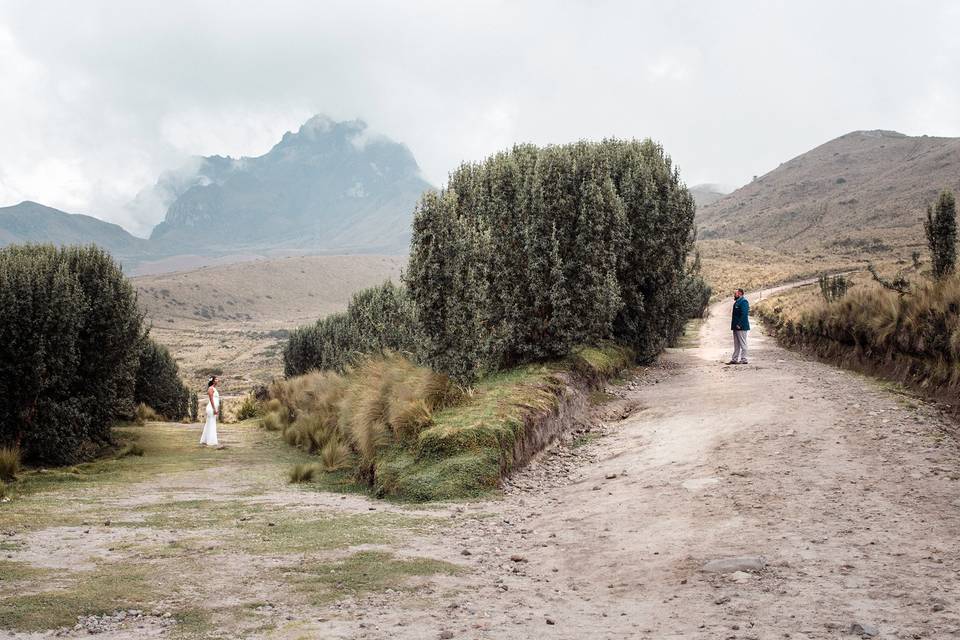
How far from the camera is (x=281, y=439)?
719 inches

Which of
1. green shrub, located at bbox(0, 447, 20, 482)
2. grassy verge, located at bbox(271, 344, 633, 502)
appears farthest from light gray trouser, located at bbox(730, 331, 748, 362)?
green shrub, located at bbox(0, 447, 20, 482)

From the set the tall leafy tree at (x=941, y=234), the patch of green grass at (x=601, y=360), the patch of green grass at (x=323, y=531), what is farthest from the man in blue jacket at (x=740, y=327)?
the patch of green grass at (x=323, y=531)

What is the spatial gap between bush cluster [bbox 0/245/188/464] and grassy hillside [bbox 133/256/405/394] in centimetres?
3611

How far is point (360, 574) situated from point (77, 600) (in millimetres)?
2131

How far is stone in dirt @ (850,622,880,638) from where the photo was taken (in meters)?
4.31

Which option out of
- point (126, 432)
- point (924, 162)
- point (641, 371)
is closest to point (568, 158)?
point (641, 371)

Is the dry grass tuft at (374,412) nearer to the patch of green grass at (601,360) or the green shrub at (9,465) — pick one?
the patch of green grass at (601,360)

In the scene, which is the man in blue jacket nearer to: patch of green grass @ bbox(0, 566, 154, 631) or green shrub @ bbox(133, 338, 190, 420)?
patch of green grass @ bbox(0, 566, 154, 631)

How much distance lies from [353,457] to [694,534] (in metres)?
7.21

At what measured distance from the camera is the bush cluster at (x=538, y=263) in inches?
523

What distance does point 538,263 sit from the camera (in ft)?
54.7

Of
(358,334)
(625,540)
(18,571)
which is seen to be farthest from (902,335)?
(358,334)

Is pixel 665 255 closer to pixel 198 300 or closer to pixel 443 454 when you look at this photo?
pixel 443 454

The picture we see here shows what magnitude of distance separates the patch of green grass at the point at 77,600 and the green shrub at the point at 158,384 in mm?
20251
